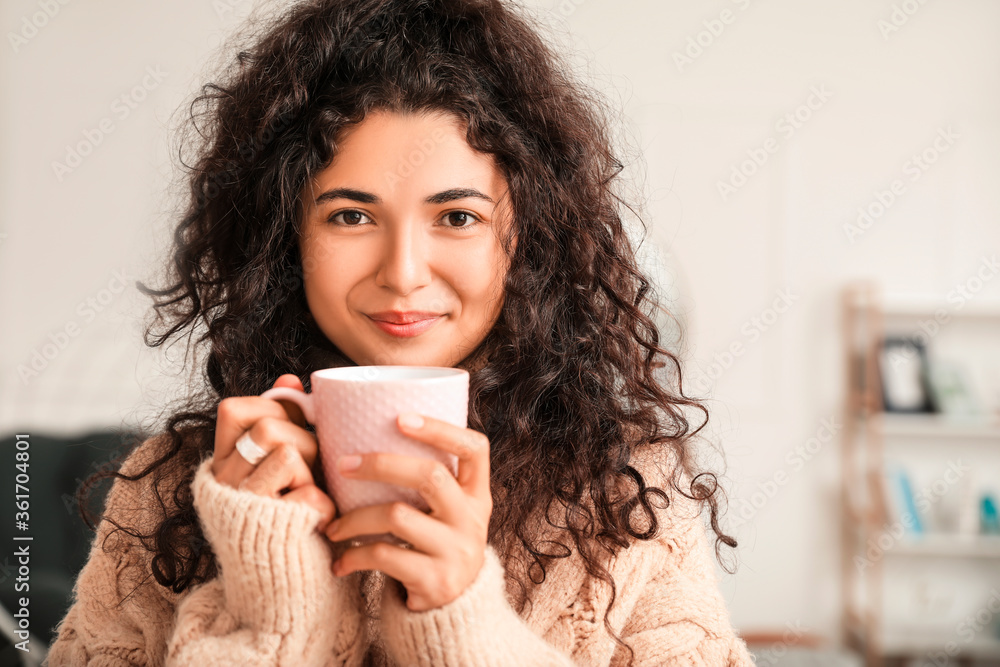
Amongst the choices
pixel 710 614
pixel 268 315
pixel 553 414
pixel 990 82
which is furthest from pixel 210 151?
pixel 990 82

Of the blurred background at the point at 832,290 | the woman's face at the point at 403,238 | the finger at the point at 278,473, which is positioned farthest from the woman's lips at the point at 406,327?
the blurred background at the point at 832,290

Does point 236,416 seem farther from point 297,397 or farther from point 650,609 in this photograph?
point 650,609

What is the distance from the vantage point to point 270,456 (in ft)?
2.13

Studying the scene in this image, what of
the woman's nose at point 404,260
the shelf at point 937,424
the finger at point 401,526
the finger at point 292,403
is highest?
the woman's nose at point 404,260

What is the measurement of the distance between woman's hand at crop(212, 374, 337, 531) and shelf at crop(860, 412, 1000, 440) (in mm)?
2757

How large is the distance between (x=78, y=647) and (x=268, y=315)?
1.42 ft

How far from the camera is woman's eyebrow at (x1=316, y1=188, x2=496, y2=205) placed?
2.69 ft

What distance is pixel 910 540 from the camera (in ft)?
9.53

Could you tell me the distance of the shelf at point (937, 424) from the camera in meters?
2.87

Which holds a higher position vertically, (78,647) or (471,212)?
(471,212)

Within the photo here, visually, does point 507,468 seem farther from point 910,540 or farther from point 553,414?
point 910,540

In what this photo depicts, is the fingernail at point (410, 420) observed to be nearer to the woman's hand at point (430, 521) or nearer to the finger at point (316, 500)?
the woman's hand at point (430, 521)

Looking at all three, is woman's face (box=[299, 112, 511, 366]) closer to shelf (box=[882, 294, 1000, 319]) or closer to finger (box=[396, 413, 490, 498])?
finger (box=[396, 413, 490, 498])

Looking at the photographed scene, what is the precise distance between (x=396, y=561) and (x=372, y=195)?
1.28ft
